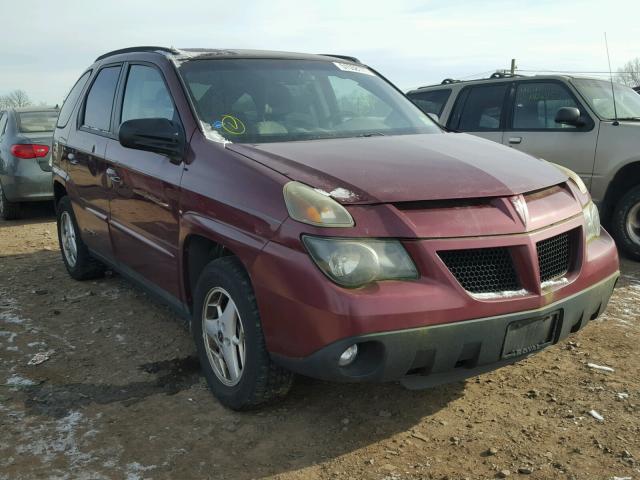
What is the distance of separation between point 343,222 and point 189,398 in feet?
4.63

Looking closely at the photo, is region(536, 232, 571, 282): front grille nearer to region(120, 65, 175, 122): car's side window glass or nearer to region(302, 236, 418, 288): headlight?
region(302, 236, 418, 288): headlight

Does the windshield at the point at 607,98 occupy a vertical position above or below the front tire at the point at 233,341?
above

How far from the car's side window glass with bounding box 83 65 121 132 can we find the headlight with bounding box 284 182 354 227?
2.34 metres

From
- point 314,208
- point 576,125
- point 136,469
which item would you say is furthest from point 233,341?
point 576,125

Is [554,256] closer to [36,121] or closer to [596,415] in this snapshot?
[596,415]

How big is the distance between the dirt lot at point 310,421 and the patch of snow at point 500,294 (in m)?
0.68

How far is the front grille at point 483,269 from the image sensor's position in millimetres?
2605

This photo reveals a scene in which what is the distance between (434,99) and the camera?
7883 millimetres

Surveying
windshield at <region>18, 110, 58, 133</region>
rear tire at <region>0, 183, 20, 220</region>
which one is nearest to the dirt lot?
rear tire at <region>0, 183, 20, 220</region>

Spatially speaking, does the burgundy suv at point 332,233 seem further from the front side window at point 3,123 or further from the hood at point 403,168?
the front side window at point 3,123

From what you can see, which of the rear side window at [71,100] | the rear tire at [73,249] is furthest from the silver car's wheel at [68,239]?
the rear side window at [71,100]

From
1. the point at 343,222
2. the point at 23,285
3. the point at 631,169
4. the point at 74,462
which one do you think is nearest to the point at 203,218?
the point at 343,222

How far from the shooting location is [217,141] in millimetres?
3246

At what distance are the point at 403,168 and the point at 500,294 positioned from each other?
0.70m
